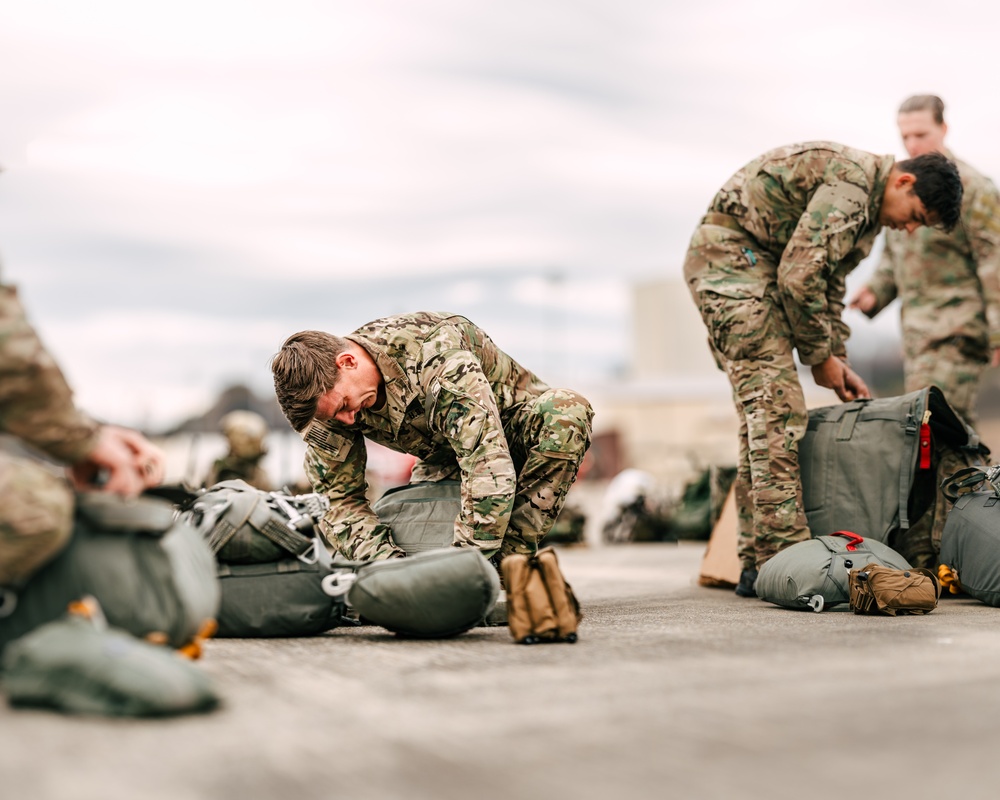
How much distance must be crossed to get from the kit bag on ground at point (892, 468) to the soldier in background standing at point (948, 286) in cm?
114

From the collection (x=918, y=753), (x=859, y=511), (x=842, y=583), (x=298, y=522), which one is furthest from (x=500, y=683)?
(x=859, y=511)

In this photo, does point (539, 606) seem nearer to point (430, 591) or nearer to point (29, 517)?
point (430, 591)

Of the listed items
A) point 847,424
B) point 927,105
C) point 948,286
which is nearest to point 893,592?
point 847,424

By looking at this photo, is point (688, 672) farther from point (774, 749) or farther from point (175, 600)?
point (175, 600)

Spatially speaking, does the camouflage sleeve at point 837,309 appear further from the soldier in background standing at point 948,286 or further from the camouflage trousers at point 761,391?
the soldier in background standing at point 948,286

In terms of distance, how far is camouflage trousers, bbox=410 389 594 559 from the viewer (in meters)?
3.97

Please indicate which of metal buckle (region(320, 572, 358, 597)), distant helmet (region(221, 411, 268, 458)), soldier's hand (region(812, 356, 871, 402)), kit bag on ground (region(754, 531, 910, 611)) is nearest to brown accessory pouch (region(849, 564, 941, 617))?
kit bag on ground (region(754, 531, 910, 611))

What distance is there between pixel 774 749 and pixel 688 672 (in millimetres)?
662

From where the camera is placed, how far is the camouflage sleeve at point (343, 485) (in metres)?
3.84

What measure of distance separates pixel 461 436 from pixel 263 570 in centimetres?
75

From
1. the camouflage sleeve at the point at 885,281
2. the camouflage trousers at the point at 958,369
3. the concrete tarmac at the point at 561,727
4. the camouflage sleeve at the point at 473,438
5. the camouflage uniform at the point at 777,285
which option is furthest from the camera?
the camouflage sleeve at the point at 885,281

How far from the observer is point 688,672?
2416 mm

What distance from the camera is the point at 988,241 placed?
5336 millimetres

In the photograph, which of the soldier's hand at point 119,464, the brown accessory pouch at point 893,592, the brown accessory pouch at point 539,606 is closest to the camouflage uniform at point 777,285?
the brown accessory pouch at point 893,592
